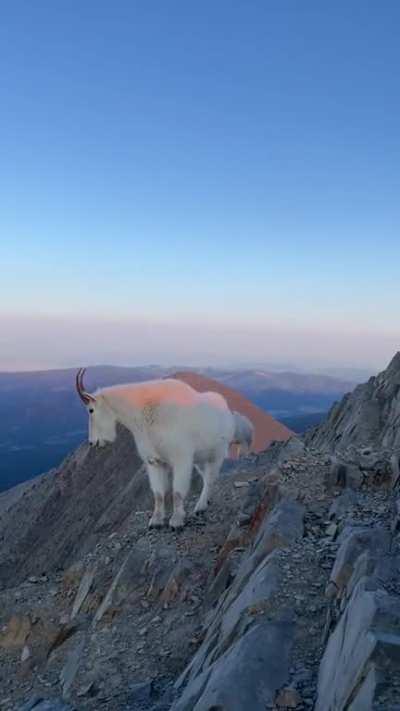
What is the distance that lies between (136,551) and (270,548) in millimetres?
4467

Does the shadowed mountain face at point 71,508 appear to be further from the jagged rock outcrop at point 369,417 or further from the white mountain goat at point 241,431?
the white mountain goat at point 241,431

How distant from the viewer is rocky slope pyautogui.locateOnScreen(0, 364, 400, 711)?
224 inches

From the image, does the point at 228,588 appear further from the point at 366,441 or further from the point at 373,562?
the point at 366,441

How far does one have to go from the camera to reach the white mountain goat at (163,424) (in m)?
12.3

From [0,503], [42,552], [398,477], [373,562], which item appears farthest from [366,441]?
[0,503]

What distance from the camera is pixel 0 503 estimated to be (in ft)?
202

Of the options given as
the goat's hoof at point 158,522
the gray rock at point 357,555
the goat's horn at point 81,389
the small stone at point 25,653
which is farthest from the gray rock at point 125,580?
the gray rock at point 357,555

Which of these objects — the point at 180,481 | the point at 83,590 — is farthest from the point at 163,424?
the point at 83,590

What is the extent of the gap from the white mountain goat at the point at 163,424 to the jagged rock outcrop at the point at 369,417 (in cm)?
622

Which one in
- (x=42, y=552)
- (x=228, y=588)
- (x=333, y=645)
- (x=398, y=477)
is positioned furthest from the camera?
(x=42, y=552)

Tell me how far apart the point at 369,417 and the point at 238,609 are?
1420cm

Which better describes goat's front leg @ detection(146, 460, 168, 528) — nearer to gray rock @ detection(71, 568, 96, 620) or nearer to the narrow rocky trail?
the narrow rocky trail

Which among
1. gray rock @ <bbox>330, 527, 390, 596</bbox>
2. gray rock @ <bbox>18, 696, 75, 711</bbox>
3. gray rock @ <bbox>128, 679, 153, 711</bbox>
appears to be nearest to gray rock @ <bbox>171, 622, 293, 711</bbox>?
gray rock @ <bbox>330, 527, 390, 596</bbox>

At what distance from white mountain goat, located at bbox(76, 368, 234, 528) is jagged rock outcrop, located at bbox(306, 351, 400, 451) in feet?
20.4
